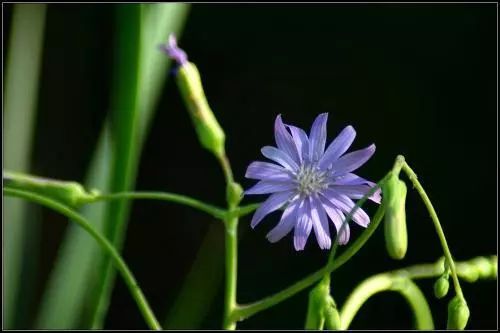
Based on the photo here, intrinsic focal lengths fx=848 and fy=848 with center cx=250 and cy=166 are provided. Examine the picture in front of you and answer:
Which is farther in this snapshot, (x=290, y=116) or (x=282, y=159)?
(x=290, y=116)

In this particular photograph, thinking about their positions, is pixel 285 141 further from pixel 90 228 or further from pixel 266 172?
pixel 90 228

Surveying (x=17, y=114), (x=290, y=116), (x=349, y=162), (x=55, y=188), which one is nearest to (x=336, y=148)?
(x=349, y=162)

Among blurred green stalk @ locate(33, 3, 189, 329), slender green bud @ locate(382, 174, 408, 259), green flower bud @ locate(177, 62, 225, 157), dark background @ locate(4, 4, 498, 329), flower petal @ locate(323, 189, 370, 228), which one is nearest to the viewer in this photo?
slender green bud @ locate(382, 174, 408, 259)

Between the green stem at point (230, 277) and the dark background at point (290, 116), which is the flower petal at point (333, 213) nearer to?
the green stem at point (230, 277)

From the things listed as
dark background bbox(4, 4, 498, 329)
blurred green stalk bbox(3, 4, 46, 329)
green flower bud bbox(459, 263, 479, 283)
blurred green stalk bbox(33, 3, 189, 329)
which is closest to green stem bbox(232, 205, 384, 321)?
green flower bud bbox(459, 263, 479, 283)

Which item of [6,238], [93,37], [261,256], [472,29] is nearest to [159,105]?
[93,37]

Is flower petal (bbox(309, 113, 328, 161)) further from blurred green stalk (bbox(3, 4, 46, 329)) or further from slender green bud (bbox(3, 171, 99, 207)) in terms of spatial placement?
blurred green stalk (bbox(3, 4, 46, 329))

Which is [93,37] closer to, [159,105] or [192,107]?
[159,105]
